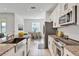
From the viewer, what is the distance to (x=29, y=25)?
1452 centimetres

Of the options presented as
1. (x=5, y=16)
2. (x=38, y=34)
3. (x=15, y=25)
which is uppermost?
(x=5, y=16)

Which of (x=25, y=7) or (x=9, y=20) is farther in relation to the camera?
(x=9, y=20)

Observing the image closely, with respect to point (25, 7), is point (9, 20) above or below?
below

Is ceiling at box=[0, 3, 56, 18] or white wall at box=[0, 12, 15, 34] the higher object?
ceiling at box=[0, 3, 56, 18]

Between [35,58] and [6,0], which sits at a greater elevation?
[6,0]

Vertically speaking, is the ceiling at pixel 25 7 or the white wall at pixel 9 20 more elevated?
the ceiling at pixel 25 7

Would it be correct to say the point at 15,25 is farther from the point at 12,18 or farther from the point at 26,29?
the point at 26,29

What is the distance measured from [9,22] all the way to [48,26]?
3.80 meters

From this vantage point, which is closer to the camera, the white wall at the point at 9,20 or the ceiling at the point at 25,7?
the ceiling at the point at 25,7

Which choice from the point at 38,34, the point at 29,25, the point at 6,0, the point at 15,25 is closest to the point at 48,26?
the point at 15,25

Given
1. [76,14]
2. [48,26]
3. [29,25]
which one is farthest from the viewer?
[29,25]

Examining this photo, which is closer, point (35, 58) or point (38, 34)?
point (35, 58)

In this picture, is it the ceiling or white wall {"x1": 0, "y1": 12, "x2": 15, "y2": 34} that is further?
white wall {"x1": 0, "y1": 12, "x2": 15, "y2": 34}

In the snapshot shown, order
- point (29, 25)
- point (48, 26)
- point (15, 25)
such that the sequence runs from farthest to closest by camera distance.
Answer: point (29, 25) → point (15, 25) → point (48, 26)
